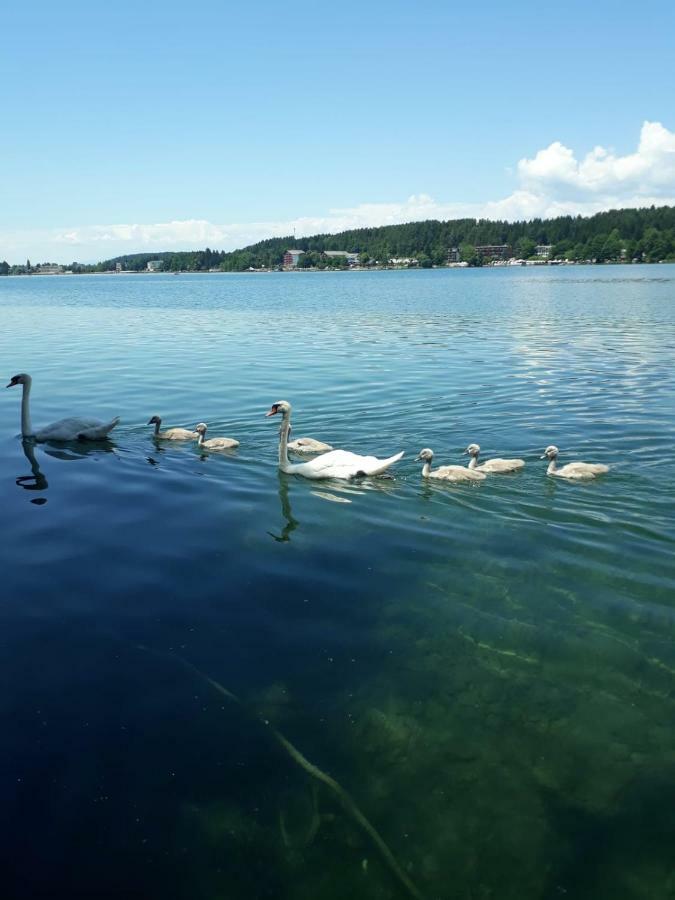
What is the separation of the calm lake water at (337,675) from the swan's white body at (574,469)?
0.37 meters

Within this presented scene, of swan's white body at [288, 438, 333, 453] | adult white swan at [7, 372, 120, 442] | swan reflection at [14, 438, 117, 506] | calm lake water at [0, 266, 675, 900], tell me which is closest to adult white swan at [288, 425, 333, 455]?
swan's white body at [288, 438, 333, 453]

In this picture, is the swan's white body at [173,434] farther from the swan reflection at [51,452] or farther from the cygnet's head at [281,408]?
the cygnet's head at [281,408]

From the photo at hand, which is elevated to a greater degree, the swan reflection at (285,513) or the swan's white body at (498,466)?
the swan's white body at (498,466)

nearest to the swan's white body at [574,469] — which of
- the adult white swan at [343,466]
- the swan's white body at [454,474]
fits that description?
the swan's white body at [454,474]

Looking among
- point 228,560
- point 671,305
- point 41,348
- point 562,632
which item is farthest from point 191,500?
point 671,305

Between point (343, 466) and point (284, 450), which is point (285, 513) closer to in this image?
point (343, 466)

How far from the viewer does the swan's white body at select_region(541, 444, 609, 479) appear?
49.8ft

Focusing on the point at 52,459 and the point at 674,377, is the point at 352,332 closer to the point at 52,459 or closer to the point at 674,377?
the point at 674,377

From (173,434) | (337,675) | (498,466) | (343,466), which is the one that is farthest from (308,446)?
(337,675)

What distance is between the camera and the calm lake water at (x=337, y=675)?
615 cm

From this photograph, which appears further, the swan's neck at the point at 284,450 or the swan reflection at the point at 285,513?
the swan's neck at the point at 284,450

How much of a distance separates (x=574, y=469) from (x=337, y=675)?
857 centimetres

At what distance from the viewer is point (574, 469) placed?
49.9ft

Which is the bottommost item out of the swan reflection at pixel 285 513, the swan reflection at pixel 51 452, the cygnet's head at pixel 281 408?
the swan reflection at pixel 51 452
